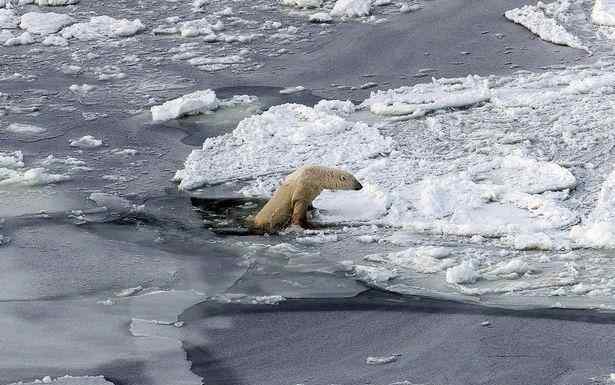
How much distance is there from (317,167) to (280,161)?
1100 mm

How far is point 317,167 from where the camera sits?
320 inches

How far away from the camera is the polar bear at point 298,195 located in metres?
7.78

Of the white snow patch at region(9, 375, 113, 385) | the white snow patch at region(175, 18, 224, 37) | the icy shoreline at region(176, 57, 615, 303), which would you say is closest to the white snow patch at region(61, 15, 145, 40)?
the white snow patch at region(175, 18, 224, 37)

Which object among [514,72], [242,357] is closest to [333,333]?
[242,357]

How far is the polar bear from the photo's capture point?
7.78 metres

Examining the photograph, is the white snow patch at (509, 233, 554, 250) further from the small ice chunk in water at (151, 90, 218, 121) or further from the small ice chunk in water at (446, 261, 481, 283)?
the small ice chunk in water at (151, 90, 218, 121)

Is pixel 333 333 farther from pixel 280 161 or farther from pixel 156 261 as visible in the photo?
pixel 280 161

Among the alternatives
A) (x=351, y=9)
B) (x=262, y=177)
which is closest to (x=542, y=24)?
(x=351, y=9)

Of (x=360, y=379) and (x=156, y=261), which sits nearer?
(x=360, y=379)

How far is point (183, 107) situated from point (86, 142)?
116 cm

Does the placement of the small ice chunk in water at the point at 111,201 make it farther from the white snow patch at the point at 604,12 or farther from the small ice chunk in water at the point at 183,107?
the white snow patch at the point at 604,12

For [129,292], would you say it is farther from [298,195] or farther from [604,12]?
[604,12]

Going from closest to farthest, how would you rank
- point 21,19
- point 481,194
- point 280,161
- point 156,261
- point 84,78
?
point 156,261 → point 481,194 → point 280,161 → point 84,78 → point 21,19

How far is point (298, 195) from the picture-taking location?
7.80 meters
